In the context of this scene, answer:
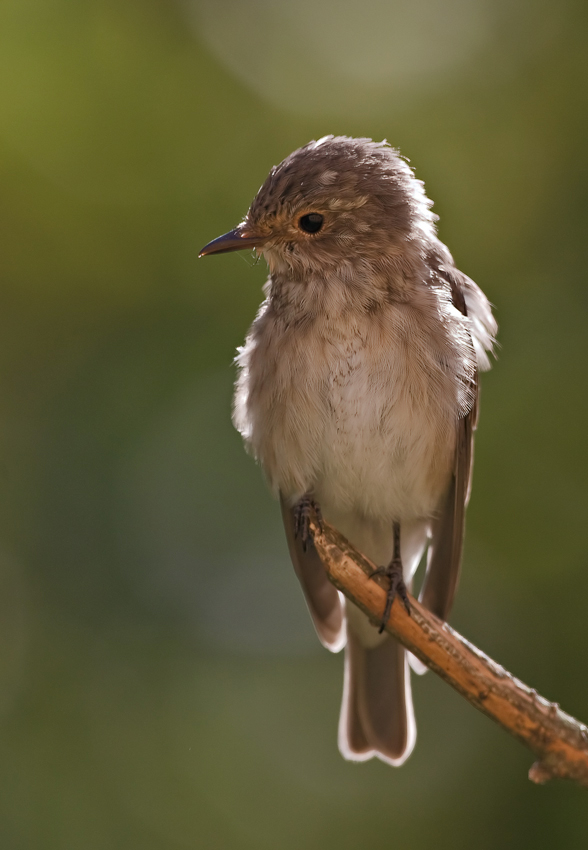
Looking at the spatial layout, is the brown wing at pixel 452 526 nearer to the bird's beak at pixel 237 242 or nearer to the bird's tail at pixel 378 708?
the bird's tail at pixel 378 708

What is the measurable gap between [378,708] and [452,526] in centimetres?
82

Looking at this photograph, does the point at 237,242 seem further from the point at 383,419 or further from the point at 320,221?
the point at 383,419

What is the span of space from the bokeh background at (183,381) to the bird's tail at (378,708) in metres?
0.90

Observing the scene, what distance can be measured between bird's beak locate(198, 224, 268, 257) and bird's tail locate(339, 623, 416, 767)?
1.81 m

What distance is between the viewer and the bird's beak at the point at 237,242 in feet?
9.64

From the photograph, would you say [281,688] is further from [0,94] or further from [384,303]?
[0,94]

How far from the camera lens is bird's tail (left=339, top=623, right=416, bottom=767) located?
11.5 feet

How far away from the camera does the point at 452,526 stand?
3.44 metres

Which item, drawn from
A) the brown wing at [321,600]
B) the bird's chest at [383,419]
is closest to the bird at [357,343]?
the bird's chest at [383,419]

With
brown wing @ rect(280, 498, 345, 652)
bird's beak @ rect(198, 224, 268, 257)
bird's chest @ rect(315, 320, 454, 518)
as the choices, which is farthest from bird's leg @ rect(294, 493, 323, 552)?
bird's beak @ rect(198, 224, 268, 257)

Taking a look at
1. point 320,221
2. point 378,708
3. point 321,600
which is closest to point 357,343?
point 320,221

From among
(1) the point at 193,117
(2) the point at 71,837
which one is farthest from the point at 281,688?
(1) the point at 193,117

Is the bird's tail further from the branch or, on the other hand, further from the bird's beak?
the bird's beak

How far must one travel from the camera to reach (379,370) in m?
2.85
